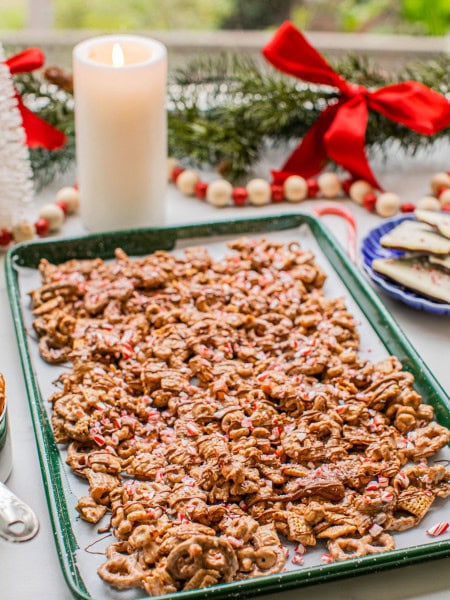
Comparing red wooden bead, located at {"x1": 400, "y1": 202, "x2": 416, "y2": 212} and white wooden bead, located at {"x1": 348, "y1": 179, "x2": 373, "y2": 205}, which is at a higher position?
white wooden bead, located at {"x1": 348, "y1": 179, "x2": 373, "y2": 205}

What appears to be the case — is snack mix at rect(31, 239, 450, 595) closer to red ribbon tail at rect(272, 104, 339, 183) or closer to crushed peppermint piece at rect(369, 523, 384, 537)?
crushed peppermint piece at rect(369, 523, 384, 537)

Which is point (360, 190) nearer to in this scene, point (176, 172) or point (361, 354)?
point (176, 172)

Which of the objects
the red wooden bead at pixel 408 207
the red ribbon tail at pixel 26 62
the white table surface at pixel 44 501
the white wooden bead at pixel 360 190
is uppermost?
the red ribbon tail at pixel 26 62

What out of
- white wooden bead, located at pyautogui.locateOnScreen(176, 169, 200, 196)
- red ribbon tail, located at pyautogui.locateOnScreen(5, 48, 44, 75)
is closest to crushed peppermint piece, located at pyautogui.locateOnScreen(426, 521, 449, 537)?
white wooden bead, located at pyautogui.locateOnScreen(176, 169, 200, 196)

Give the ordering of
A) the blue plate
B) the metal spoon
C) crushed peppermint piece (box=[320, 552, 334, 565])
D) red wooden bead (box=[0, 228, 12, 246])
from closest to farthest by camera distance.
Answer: the metal spoon, crushed peppermint piece (box=[320, 552, 334, 565]), the blue plate, red wooden bead (box=[0, 228, 12, 246])

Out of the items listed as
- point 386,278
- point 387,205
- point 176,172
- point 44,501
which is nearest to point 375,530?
point 44,501

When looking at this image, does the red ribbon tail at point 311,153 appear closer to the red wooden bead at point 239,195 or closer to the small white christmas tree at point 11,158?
the red wooden bead at point 239,195

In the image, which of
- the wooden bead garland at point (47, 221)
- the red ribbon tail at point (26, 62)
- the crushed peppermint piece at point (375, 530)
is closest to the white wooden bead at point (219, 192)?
the wooden bead garland at point (47, 221)
